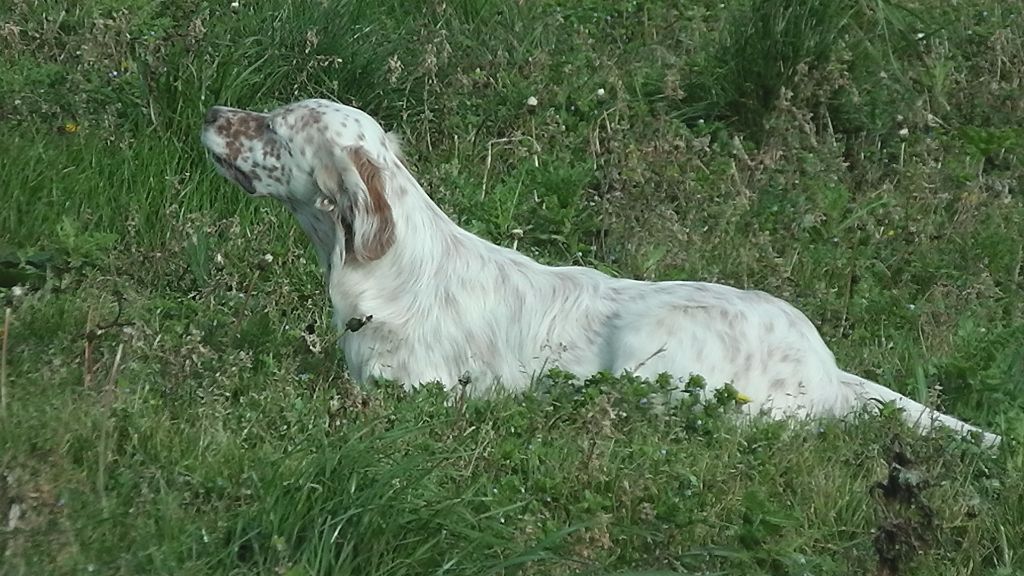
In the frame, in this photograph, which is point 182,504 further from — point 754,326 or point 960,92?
point 960,92

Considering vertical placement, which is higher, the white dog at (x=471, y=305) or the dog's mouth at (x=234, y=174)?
the dog's mouth at (x=234, y=174)

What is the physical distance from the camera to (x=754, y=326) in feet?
17.6

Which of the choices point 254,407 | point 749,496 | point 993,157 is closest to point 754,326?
point 749,496

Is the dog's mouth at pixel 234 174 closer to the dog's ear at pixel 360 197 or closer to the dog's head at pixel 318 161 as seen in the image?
the dog's head at pixel 318 161

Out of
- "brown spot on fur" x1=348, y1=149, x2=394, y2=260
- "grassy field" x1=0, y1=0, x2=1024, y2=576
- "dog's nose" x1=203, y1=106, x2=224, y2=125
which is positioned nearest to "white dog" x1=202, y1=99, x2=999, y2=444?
"brown spot on fur" x1=348, y1=149, x2=394, y2=260

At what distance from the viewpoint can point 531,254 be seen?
22.3ft

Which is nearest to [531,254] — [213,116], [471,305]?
[471,305]

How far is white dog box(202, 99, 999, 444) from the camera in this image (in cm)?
534

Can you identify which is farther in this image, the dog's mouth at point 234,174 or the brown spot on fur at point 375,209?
the dog's mouth at point 234,174

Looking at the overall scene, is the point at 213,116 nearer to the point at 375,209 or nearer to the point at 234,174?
the point at 234,174

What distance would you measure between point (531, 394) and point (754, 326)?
86 cm

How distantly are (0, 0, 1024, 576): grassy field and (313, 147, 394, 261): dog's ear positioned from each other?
1.25ft

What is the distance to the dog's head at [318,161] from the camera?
5.48 m

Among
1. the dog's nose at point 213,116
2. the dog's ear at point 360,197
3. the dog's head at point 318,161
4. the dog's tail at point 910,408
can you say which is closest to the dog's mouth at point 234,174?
the dog's head at point 318,161
